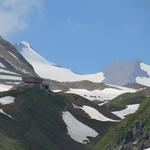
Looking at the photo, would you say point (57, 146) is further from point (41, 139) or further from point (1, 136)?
point (1, 136)

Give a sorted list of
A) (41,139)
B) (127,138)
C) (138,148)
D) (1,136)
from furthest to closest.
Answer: (41,139), (1,136), (127,138), (138,148)

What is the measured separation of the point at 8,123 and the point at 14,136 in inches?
559

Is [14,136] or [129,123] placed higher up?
[129,123]

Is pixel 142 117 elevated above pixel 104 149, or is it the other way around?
pixel 142 117

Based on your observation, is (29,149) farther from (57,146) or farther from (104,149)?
(104,149)

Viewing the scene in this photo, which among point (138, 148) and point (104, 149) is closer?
point (138, 148)

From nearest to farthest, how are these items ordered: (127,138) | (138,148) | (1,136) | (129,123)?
(138,148) → (127,138) → (129,123) → (1,136)

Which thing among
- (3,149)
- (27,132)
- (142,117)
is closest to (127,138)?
(142,117)

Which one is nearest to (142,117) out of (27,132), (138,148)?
(138,148)

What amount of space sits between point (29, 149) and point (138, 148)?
48934 mm

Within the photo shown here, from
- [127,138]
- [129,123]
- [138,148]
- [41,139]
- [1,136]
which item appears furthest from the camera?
[41,139]

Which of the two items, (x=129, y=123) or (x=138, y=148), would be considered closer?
(x=138, y=148)

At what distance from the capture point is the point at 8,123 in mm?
198875

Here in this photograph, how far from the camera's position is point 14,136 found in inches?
7298
